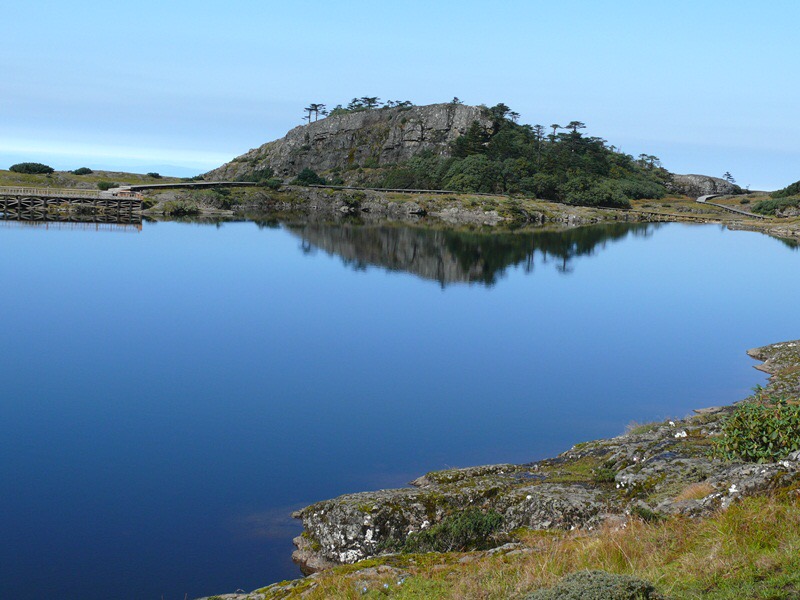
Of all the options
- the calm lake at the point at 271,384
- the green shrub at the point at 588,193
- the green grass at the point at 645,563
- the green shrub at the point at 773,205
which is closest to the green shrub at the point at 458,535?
the green grass at the point at 645,563

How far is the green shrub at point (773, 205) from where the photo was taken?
173m

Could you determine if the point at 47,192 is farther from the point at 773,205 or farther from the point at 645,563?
the point at 773,205

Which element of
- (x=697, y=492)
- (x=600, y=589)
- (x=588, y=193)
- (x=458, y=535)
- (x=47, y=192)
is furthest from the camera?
(x=588, y=193)

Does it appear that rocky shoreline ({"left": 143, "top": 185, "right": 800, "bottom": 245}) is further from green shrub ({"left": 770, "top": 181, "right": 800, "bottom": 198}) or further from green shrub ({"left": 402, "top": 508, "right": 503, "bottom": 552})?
green shrub ({"left": 402, "top": 508, "right": 503, "bottom": 552})

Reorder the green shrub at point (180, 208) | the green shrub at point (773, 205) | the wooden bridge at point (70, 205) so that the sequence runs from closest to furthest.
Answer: the wooden bridge at point (70, 205) → the green shrub at point (180, 208) → the green shrub at point (773, 205)

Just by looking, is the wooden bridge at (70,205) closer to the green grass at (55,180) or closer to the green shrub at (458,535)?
the green grass at (55,180)

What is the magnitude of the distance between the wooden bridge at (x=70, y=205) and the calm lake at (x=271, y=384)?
42.6m

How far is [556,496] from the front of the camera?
745 inches

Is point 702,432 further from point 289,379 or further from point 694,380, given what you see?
point 289,379

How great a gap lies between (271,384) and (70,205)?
109m

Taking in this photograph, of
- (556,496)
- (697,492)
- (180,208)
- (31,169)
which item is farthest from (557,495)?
(31,169)

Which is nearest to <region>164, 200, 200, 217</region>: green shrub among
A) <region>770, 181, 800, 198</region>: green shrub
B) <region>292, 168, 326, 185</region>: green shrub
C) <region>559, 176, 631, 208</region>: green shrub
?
<region>292, 168, 326, 185</region>: green shrub

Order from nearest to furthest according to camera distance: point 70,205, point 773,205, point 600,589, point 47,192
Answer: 1. point 600,589
2. point 47,192
3. point 70,205
4. point 773,205

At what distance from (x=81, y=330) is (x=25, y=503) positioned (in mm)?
24605
